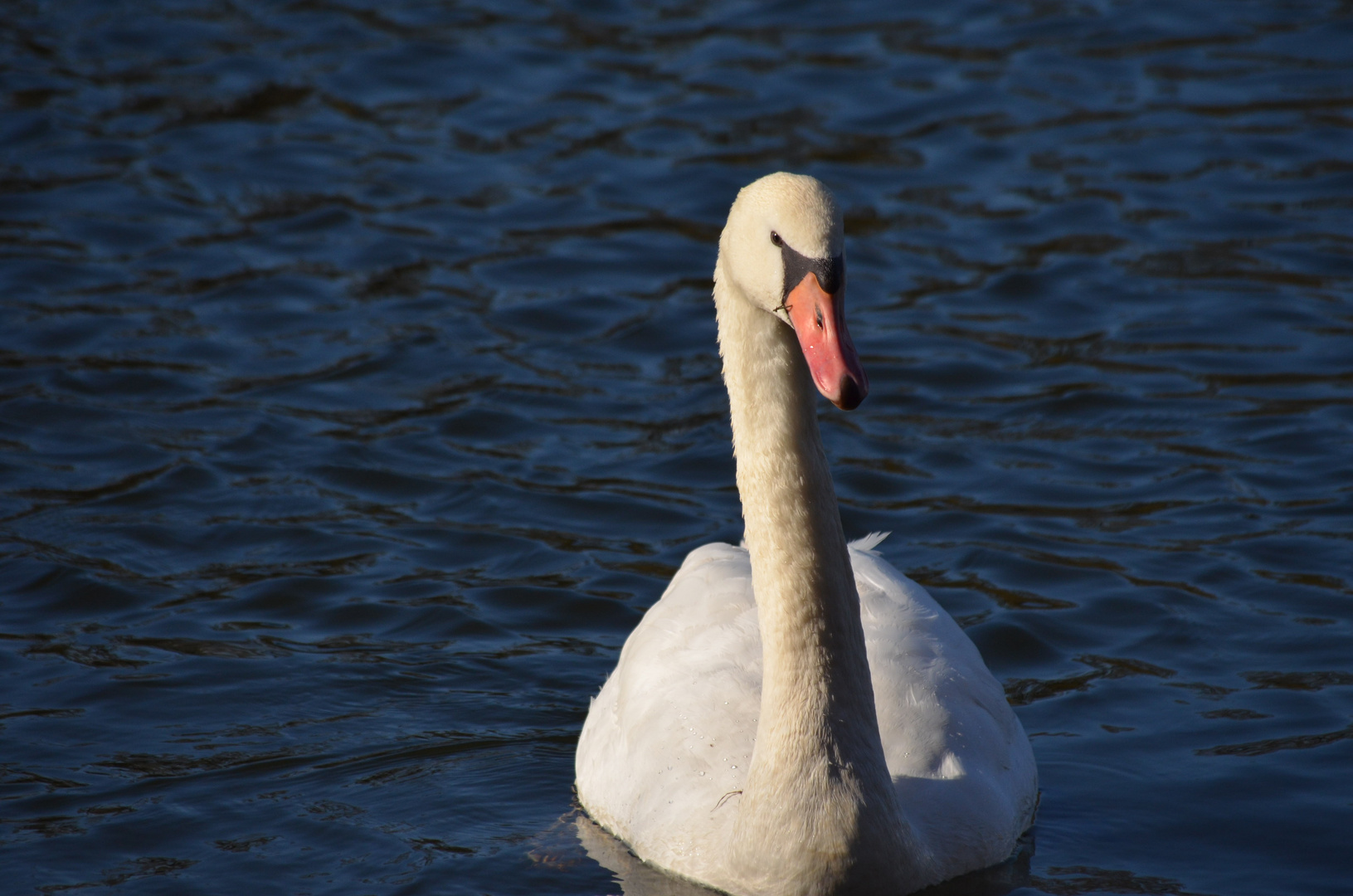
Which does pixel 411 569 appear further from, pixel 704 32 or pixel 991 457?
pixel 704 32

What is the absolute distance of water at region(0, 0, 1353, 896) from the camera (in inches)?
252

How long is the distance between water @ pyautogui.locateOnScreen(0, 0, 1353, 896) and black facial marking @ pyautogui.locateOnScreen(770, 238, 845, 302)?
6.67ft

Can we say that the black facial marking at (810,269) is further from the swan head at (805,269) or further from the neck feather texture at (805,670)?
the neck feather texture at (805,670)

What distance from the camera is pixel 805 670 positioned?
514cm

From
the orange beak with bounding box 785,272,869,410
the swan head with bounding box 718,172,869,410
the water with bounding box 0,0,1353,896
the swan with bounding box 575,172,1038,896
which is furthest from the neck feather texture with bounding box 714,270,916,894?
the water with bounding box 0,0,1353,896

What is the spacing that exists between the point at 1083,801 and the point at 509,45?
9.62 meters

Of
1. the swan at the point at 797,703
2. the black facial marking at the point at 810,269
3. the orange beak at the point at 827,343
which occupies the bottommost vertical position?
the swan at the point at 797,703

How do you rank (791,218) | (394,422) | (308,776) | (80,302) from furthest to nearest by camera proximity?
(80,302), (394,422), (308,776), (791,218)

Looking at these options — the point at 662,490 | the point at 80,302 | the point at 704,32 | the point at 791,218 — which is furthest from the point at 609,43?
the point at 791,218

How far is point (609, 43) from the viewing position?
14250 millimetres

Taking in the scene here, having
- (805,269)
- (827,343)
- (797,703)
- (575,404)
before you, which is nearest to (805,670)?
(797,703)

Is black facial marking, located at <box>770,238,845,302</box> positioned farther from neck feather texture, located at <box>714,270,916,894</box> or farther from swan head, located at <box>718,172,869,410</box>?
neck feather texture, located at <box>714,270,916,894</box>

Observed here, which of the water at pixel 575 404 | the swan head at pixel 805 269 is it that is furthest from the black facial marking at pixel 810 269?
the water at pixel 575 404

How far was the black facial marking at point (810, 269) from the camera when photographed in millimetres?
4656
